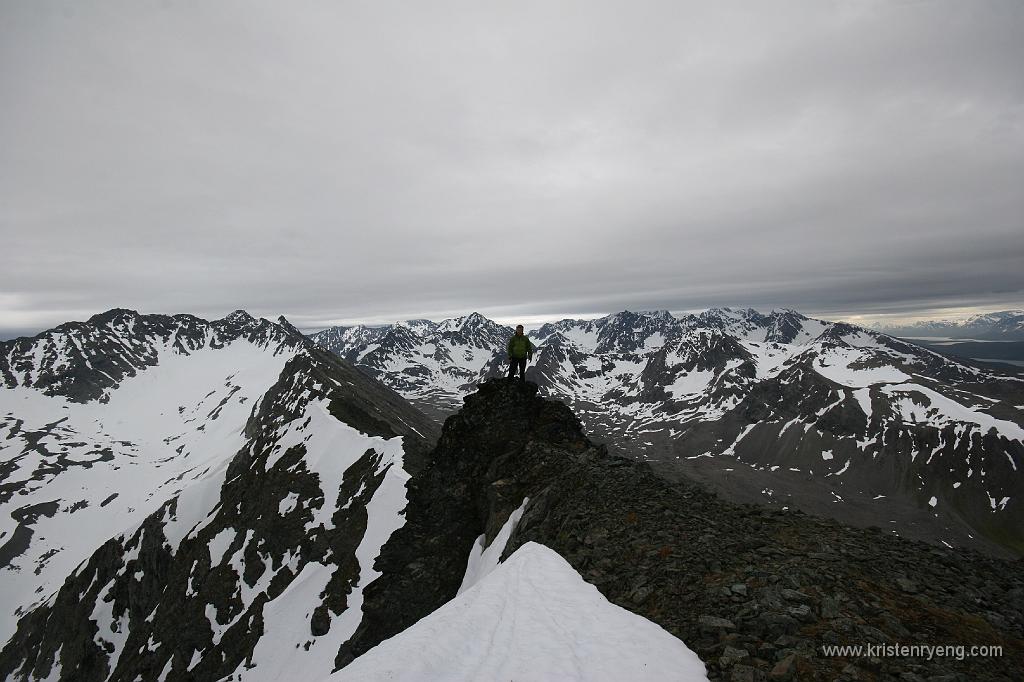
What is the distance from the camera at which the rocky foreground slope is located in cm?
901

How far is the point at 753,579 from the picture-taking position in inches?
449

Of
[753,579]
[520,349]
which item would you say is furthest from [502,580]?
[520,349]

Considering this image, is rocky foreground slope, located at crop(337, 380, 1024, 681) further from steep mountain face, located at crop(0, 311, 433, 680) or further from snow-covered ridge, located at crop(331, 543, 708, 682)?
steep mountain face, located at crop(0, 311, 433, 680)

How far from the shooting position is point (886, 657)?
858cm

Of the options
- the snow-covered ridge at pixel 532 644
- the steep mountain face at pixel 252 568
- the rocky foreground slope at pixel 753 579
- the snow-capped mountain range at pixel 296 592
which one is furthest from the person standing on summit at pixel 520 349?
the steep mountain face at pixel 252 568

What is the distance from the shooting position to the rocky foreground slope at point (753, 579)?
9.01m

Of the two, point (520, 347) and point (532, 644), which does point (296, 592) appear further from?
point (532, 644)

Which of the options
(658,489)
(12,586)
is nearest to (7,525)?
(12,586)

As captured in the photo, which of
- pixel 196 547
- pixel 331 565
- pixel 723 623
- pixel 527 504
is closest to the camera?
pixel 723 623

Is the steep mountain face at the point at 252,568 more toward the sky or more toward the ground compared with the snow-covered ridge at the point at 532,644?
more toward the ground

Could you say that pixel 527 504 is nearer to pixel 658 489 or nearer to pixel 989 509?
pixel 658 489

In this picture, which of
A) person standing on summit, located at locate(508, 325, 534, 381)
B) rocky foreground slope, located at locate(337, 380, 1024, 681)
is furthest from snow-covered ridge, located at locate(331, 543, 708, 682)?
person standing on summit, located at locate(508, 325, 534, 381)

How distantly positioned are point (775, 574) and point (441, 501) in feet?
73.8

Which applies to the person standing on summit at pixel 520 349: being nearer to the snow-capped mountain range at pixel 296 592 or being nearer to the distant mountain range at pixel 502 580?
the distant mountain range at pixel 502 580
